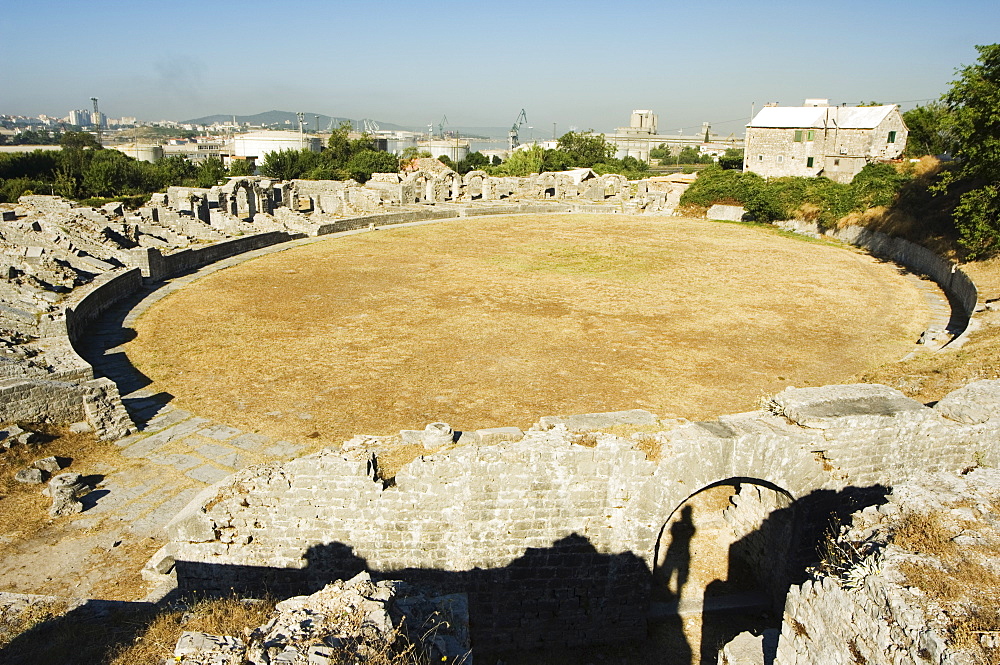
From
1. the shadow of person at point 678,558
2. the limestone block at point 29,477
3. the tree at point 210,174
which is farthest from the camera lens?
the tree at point 210,174

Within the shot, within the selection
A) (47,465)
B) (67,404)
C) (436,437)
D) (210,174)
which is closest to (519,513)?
(436,437)

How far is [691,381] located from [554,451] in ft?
26.8

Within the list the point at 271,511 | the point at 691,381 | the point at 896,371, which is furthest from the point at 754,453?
the point at 896,371

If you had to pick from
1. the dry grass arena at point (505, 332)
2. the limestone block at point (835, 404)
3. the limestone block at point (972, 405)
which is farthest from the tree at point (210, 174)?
the limestone block at point (972, 405)

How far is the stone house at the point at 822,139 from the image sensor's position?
136 feet

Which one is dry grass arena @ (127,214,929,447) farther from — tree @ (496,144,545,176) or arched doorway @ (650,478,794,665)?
tree @ (496,144,545,176)

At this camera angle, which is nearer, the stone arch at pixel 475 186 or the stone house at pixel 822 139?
the stone house at pixel 822 139

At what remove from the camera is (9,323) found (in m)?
15.3

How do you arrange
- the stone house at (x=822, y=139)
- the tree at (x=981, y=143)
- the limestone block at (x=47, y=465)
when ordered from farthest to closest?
the stone house at (x=822, y=139) → the tree at (x=981, y=143) → the limestone block at (x=47, y=465)

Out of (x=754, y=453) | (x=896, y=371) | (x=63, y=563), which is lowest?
(x=63, y=563)

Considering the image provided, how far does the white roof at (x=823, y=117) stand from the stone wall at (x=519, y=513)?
41.9 m

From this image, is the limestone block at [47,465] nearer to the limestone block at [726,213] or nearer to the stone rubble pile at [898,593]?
the stone rubble pile at [898,593]

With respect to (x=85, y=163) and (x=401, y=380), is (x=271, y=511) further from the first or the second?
(x=85, y=163)

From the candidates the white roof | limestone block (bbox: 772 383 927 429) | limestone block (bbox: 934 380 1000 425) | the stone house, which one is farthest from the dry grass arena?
the white roof
